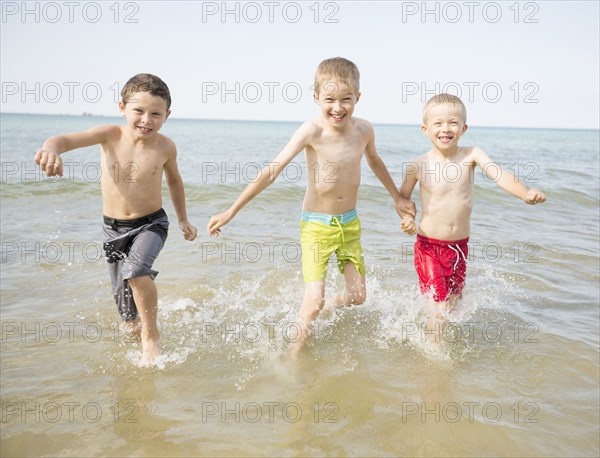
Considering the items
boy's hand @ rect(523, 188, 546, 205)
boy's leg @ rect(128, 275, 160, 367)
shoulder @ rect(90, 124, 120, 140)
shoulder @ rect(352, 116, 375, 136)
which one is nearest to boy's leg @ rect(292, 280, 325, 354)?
boy's leg @ rect(128, 275, 160, 367)

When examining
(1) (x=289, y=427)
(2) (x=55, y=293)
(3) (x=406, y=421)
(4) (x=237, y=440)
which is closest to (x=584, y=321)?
(3) (x=406, y=421)

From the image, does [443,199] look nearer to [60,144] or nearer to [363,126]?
[363,126]

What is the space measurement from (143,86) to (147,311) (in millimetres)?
1538

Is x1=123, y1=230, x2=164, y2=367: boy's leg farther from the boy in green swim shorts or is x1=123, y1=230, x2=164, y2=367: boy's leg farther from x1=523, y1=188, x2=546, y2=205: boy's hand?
x1=523, y1=188, x2=546, y2=205: boy's hand

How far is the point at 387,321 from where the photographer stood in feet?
14.7

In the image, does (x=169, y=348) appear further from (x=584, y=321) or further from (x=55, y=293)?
(x=584, y=321)

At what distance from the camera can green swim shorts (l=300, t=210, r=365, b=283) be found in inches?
152

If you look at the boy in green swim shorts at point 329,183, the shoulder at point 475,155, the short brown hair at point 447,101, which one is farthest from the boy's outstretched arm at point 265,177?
the shoulder at point 475,155

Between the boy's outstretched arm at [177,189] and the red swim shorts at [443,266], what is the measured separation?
5.93 ft

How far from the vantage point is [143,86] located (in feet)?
11.7

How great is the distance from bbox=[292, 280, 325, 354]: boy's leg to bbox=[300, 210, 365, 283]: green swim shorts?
6 cm

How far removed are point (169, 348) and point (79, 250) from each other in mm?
3071

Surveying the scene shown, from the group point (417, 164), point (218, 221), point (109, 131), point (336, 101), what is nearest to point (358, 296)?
point (417, 164)

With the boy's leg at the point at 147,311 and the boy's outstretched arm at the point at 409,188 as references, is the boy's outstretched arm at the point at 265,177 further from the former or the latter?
the boy's outstretched arm at the point at 409,188
